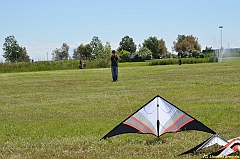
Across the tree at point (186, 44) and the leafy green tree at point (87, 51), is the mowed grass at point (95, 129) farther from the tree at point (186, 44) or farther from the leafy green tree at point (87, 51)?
the tree at point (186, 44)

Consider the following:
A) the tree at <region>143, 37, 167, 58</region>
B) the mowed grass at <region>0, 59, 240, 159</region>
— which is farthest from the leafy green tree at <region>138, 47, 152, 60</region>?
the mowed grass at <region>0, 59, 240, 159</region>

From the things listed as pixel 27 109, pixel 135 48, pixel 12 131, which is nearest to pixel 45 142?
pixel 12 131

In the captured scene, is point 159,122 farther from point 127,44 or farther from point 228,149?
point 127,44

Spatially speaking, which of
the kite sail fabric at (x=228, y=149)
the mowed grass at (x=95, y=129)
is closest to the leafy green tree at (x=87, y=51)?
the mowed grass at (x=95, y=129)

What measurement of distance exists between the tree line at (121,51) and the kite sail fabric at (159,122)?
5762cm

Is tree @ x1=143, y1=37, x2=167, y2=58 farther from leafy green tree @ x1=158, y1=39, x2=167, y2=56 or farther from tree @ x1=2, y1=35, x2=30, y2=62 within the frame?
tree @ x1=2, y1=35, x2=30, y2=62

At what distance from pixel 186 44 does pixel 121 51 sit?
19.3 meters

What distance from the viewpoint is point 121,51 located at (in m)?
108

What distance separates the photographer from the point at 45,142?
6949mm

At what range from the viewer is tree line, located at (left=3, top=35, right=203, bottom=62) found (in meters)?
89.2

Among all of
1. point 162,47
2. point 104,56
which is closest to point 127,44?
point 162,47

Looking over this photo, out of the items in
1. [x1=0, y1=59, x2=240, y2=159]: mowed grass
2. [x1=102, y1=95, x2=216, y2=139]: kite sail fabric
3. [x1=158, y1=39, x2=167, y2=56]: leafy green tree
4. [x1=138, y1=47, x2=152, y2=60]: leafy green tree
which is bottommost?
[x1=0, y1=59, x2=240, y2=159]: mowed grass

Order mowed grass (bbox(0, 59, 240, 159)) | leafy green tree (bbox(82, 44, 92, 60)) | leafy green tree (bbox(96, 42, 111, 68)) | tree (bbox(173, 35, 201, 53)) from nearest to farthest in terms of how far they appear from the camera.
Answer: mowed grass (bbox(0, 59, 240, 159)) < leafy green tree (bbox(96, 42, 111, 68)) < leafy green tree (bbox(82, 44, 92, 60)) < tree (bbox(173, 35, 201, 53))

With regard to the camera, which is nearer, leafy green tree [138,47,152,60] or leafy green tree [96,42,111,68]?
leafy green tree [96,42,111,68]
